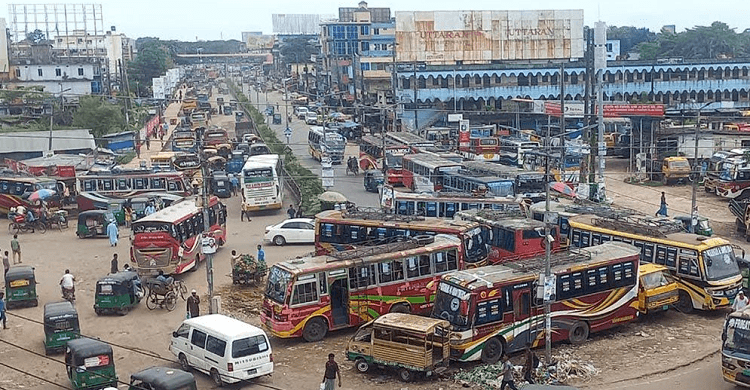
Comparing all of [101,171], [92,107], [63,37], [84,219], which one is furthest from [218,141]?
[63,37]

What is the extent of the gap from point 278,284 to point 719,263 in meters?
11.4

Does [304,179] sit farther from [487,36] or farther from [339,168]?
[487,36]

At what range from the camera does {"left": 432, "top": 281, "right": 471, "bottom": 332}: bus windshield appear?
18.9 metres

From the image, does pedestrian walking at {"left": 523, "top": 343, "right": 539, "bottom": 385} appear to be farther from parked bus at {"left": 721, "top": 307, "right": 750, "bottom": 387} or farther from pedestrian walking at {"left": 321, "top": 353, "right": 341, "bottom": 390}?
pedestrian walking at {"left": 321, "top": 353, "right": 341, "bottom": 390}

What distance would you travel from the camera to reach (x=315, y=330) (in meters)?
21.3

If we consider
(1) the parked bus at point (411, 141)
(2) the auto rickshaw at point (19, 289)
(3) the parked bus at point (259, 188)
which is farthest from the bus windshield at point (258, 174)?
(2) the auto rickshaw at point (19, 289)

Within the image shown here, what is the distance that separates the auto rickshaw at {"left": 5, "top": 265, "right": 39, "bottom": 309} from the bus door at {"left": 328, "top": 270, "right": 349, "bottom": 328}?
9.91 metres

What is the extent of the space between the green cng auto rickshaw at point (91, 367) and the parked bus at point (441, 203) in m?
14.8

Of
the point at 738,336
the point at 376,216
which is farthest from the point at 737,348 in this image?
the point at 376,216

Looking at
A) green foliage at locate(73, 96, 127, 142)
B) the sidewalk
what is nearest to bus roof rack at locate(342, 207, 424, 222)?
the sidewalk

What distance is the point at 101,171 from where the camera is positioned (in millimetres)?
40781

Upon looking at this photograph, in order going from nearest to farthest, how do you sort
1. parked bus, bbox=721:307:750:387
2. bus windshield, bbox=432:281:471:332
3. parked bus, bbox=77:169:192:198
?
parked bus, bbox=721:307:750:387, bus windshield, bbox=432:281:471:332, parked bus, bbox=77:169:192:198

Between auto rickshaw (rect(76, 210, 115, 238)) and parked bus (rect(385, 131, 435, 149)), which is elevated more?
parked bus (rect(385, 131, 435, 149))

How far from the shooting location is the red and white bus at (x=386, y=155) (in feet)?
156
